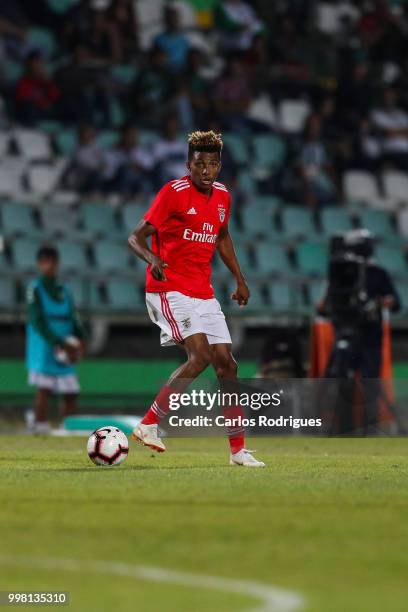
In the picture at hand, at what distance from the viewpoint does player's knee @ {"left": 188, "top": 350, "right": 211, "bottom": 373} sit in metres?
9.81

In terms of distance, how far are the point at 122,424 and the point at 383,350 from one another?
321 cm

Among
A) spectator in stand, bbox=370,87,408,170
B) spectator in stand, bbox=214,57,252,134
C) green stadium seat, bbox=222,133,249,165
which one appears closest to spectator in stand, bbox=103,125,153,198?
green stadium seat, bbox=222,133,249,165

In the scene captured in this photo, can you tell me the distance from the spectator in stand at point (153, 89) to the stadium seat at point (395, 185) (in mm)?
3875

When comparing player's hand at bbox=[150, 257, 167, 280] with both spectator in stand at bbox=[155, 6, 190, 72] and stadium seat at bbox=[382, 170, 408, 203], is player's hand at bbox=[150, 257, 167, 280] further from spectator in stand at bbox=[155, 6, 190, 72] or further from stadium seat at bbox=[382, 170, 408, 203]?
stadium seat at bbox=[382, 170, 408, 203]

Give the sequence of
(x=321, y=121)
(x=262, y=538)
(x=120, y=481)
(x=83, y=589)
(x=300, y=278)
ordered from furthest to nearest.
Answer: (x=321, y=121) → (x=300, y=278) → (x=120, y=481) → (x=262, y=538) → (x=83, y=589)

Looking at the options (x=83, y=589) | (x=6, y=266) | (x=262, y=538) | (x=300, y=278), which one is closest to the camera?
(x=83, y=589)

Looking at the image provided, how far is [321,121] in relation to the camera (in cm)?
2253

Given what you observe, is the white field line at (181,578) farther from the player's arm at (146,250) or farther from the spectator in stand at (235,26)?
the spectator in stand at (235,26)

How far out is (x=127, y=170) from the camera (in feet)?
64.0

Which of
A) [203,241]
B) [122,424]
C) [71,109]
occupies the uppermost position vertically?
[71,109]

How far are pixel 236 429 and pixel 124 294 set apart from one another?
28.6 feet

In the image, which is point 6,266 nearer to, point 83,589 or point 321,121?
point 321,121

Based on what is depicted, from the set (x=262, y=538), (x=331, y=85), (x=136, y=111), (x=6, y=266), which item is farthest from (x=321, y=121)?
(x=262, y=538)

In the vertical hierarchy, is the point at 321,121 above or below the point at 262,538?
above
